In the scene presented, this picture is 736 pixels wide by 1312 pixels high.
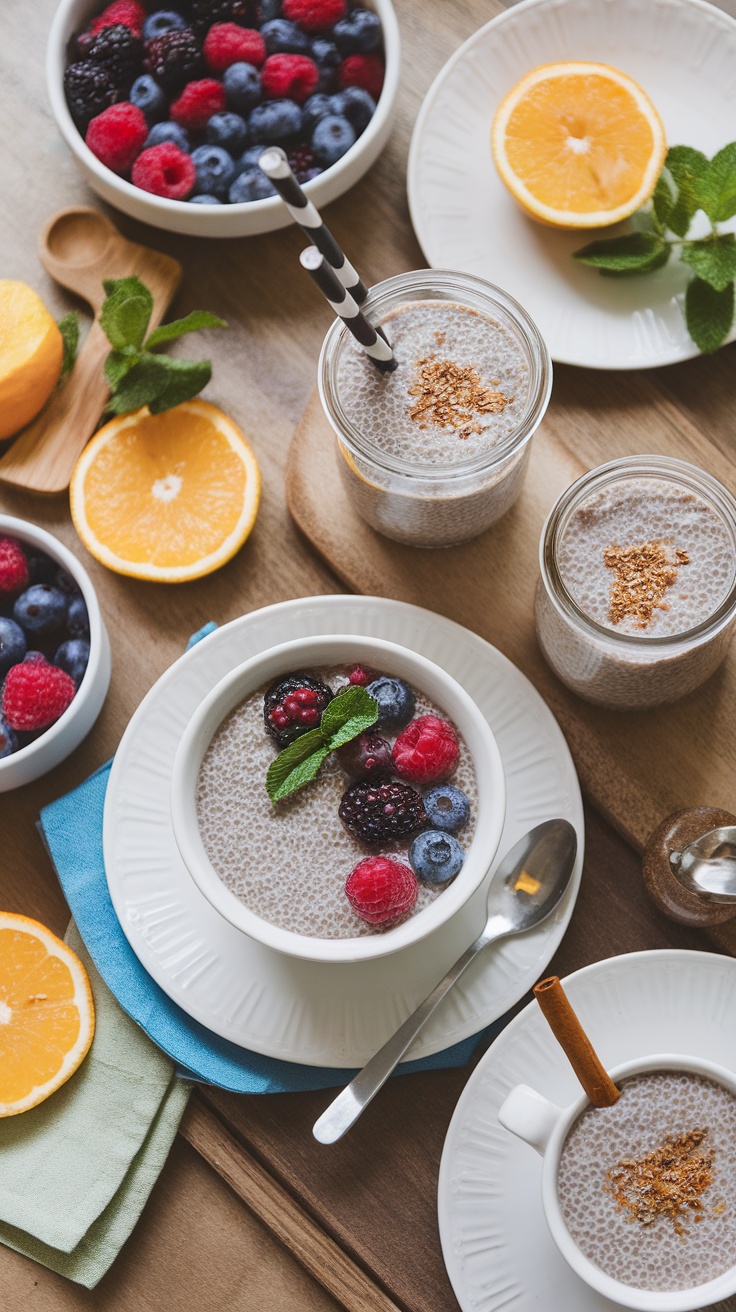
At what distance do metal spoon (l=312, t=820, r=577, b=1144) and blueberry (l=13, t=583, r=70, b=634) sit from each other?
2.46 feet

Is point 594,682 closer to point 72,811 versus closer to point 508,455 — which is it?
point 508,455

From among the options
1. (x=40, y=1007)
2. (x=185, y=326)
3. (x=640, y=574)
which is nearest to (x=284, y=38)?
(x=185, y=326)

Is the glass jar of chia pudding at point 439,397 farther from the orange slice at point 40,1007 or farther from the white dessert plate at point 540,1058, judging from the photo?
the orange slice at point 40,1007

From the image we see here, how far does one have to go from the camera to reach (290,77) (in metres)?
1.68

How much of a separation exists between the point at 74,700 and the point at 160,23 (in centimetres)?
107

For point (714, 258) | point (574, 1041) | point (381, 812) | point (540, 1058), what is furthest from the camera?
point (714, 258)

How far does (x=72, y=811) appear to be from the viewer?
64.1 inches

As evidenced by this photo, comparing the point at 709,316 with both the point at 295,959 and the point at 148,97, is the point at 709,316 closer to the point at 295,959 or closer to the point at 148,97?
the point at 148,97

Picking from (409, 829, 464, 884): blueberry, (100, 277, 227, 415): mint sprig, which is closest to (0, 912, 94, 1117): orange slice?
(409, 829, 464, 884): blueberry

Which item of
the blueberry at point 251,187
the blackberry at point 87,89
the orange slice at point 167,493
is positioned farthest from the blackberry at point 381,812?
the blackberry at point 87,89

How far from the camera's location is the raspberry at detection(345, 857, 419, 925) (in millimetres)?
1352

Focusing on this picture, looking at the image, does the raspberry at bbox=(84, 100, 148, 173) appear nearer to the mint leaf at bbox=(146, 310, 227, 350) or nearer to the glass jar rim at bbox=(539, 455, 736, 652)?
the mint leaf at bbox=(146, 310, 227, 350)

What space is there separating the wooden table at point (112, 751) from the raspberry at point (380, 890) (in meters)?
0.35

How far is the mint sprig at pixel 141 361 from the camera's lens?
1664mm
